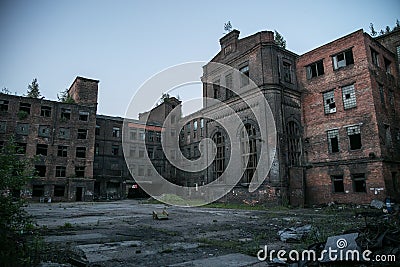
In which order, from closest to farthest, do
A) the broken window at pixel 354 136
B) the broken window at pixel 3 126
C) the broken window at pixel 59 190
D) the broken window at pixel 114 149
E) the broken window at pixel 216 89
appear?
the broken window at pixel 354 136, the broken window at pixel 216 89, the broken window at pixel 3 126, the broken window at pixel 59 190, the broken window at pixel 114 149

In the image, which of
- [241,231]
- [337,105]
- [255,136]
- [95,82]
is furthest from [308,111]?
[95,82]

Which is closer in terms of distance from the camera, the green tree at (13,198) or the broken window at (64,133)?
the green tree at (13,198)

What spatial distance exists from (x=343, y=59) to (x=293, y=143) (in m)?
6.80

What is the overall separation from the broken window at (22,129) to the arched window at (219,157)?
2312cm

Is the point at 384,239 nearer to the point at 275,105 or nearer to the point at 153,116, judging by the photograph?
the point at 275,105

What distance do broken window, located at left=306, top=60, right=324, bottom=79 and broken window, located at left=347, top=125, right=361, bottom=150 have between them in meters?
4.94

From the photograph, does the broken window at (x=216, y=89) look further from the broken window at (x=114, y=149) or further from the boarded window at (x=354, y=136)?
the broken window at (x=114, y=149)

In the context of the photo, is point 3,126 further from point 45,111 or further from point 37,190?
point 37,190

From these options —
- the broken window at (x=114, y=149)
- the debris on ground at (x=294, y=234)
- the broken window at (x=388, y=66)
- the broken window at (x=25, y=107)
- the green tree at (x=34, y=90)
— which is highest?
the green tree at (x=34, y=90)

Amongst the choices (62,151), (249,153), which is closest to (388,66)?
(249,153)

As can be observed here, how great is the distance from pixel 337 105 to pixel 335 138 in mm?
2317

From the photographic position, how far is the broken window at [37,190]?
30594 millimetres

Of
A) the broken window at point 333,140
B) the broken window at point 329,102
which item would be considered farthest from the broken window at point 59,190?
the broken window at point 329,102

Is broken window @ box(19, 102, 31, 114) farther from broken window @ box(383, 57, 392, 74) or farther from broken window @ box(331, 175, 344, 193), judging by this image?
broken window @ box(383, 57, 392, 74)
